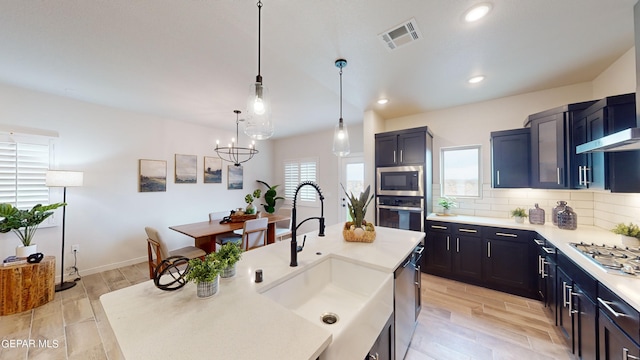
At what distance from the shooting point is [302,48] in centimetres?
200

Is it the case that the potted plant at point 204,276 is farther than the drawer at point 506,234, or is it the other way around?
the drawer at point 506,234

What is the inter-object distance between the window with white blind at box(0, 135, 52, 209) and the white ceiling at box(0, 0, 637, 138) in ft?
2.55

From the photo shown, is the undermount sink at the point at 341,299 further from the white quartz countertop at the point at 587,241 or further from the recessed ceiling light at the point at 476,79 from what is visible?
the recessed ceiling light at the point at 476,79

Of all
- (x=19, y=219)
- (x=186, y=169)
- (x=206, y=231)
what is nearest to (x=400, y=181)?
(x=206, y=231)

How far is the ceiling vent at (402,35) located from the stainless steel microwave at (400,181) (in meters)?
1.88

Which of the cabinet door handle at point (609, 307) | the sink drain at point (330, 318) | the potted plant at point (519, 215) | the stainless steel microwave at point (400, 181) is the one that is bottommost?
the sink drain at point (330, 318)

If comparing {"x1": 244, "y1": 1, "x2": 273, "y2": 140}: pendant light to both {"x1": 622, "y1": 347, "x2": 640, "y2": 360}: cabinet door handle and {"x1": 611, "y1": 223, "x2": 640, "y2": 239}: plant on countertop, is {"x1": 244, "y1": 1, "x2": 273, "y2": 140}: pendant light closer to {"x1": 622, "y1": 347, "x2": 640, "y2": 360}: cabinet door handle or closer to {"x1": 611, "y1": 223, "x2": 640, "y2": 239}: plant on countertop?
{"x1": 622, "y1": 347, "x2": 640, "y2": 360}: cabinet door handle

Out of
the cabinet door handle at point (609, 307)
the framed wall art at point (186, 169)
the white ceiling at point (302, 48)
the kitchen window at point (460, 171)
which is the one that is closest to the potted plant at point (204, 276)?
the white ceiling at point (302, 48)

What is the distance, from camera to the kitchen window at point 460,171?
346 centimetres

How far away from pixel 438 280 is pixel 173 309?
11.0 feet

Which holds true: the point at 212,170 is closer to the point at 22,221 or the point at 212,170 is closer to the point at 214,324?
the point at 22,221

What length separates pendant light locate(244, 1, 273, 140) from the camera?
1.50 m

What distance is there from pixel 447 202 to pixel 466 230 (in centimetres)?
58

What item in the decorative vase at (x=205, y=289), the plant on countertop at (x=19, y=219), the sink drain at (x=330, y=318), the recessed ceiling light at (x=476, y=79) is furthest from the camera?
the recessed ceiling light at (x=476, y=79)
